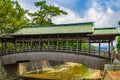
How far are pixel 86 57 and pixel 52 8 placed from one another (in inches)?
969

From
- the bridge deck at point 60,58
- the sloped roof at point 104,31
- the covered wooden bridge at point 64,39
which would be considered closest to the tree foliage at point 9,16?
the covered wooden bridge at point 64,39

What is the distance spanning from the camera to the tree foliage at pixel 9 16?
39219 mm

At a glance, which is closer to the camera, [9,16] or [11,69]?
[11,69]

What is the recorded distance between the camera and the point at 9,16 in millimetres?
43031

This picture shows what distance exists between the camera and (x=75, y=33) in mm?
32438

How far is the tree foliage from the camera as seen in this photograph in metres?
39.2

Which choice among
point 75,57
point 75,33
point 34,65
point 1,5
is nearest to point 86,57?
point 75,57

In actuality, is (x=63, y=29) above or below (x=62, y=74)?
above

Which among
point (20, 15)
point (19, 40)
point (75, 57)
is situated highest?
point (20, 15)

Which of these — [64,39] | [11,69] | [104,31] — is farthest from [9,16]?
[104,31]

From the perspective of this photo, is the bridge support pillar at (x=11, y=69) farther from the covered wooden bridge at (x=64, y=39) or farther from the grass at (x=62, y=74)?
the grass at (x=62, y=74)

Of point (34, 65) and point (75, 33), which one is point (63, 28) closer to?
point (75, 33)

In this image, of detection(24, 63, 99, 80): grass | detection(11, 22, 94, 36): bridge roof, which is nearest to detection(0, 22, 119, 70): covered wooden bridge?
detection(11, 22, 94, 36): bridge roof

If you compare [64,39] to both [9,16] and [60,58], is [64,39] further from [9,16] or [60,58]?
[9,16]
